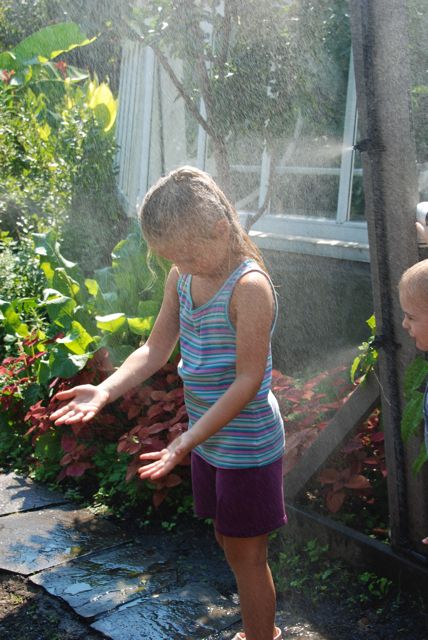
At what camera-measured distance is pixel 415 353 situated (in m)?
2.64

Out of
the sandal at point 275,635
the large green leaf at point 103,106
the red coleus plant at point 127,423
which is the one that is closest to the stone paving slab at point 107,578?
the red coleus plant at point 127,423

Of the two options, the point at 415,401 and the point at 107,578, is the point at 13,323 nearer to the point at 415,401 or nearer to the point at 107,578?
the point at 107,578

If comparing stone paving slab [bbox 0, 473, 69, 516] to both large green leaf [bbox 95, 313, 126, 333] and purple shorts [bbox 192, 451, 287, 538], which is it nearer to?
large green leaf [bbox 95, 313, 126, 333]

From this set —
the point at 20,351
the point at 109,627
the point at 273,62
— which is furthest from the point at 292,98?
the point at 109,627

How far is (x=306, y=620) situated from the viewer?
2.76m

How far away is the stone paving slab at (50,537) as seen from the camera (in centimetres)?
325

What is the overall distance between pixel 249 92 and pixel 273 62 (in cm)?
24

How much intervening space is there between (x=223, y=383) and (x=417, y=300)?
577mm

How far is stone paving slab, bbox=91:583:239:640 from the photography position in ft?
8.79

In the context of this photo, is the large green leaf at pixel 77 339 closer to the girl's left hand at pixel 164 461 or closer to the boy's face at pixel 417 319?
the girl's left hand at pixel 164 461

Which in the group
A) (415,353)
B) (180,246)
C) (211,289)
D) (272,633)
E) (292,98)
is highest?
(292,98)

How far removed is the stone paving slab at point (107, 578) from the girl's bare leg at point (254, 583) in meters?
0.76

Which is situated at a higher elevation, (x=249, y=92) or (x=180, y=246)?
(x=249, y=92)

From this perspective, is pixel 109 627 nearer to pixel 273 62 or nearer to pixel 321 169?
pixel 273 62
